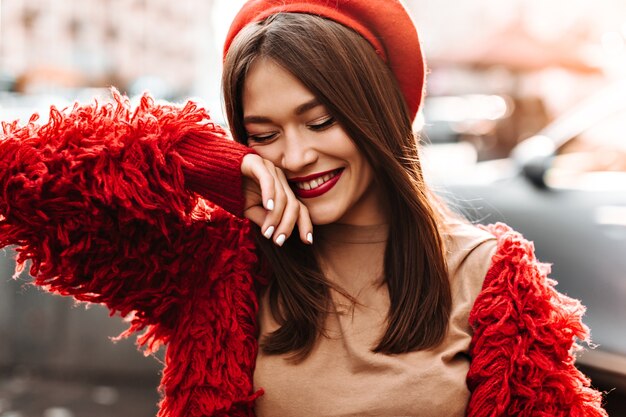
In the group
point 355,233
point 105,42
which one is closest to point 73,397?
point 355,233

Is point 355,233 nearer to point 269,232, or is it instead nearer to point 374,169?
point 374,169

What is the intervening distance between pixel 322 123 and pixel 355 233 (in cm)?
34

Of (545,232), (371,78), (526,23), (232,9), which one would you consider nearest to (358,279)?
(371,78)

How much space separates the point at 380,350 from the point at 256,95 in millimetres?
678

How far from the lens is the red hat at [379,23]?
189 centimetres

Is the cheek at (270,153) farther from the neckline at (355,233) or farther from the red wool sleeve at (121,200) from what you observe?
the neckline at (355,233)

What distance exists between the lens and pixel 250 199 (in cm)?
185

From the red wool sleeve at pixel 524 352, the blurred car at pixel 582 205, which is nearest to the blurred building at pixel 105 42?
the blurred car at pixel 582 205

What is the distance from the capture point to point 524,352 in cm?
174

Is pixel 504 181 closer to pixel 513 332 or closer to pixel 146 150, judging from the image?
pixel 513 332

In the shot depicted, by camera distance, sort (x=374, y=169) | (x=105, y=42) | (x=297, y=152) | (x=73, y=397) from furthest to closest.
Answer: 1. (x=105, y=42)
2. (x=73, y=397)
3. (x=374, y=169)
4. (x=297, y=152)

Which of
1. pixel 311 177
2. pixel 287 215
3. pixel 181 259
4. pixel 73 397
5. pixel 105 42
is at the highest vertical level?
pixel 105 42

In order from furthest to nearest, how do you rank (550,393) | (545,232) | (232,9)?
1. (545,232)
2. (232,9)
3. (550,393)

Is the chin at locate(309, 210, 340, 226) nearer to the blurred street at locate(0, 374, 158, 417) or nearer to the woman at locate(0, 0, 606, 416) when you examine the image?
the woman at locate(0, 0, 606, 416)
